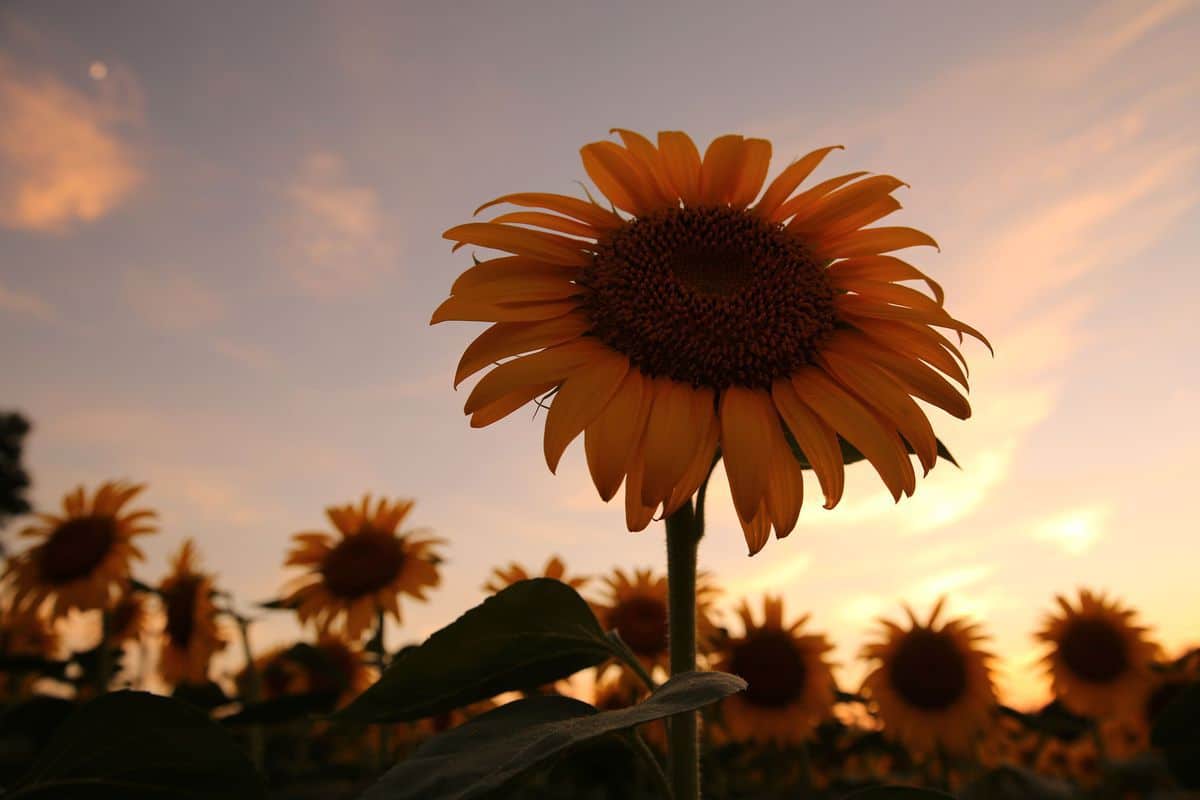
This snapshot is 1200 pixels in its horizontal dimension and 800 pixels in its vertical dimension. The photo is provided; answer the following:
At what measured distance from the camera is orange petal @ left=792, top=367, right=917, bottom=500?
201 cm

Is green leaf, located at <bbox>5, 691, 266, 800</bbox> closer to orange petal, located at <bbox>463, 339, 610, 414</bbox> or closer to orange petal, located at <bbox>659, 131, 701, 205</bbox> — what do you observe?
orange petal, located at <bbox>463, 339, 610, 414</bbox>

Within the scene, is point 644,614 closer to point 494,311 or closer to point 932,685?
point 932,685

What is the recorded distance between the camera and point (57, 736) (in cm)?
197

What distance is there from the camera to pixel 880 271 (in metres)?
2.35

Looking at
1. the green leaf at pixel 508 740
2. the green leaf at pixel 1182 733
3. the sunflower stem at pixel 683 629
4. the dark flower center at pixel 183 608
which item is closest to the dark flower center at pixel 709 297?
the sunflower stem at pixel 683 629

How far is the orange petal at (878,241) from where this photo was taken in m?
2.33

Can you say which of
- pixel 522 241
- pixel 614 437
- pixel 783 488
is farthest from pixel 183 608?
pixel 783 488

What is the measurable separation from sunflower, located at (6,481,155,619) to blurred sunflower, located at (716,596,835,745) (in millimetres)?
3869

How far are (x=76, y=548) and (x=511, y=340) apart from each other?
18.5 ft

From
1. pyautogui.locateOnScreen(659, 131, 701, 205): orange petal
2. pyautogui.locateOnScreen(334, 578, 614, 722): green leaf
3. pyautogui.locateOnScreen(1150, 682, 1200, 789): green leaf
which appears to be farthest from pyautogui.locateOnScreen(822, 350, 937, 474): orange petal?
pyautogui.locateOnScreen(1150, 682, 1200, 789): green leaf

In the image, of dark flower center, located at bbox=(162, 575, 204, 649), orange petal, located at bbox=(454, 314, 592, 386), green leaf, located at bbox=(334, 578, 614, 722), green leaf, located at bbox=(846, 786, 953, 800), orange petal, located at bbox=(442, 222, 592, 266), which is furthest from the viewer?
dark flower center, located at bbox=(162, 575, 204, 649)

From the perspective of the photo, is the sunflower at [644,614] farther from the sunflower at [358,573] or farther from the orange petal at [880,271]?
the orange petal at [880,271]

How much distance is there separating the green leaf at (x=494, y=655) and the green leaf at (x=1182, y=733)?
1814 millimetres

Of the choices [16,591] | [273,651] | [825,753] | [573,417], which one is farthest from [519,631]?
[273,651]
